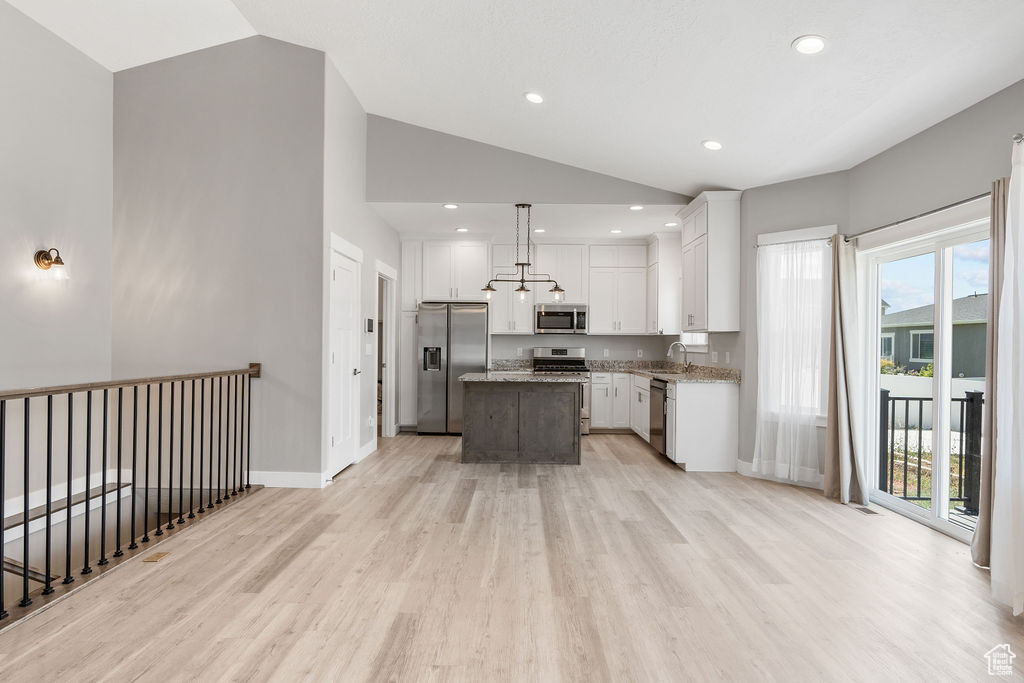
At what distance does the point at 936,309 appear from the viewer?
372 centimetres

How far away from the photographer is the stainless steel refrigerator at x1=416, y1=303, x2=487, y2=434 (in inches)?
282

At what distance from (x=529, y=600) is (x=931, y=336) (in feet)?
10.7

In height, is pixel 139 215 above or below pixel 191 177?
below

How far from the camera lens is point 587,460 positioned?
5.75 metres

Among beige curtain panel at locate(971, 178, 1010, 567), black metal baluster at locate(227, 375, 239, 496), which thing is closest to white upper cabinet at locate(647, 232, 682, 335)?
beige curtain panel at locate(971, 178, 1010, 567)

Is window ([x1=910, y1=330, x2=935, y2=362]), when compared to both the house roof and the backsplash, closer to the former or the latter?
the house roof

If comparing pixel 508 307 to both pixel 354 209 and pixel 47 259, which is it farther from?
pixel 47 259

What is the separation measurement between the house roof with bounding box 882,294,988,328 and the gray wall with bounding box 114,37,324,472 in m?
4.44

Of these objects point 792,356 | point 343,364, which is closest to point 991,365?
point 792,356

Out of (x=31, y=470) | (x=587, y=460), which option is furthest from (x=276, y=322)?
(x=587, y=460)

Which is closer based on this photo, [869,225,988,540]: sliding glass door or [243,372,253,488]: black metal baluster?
[869,225,988,540]: sliding glass door

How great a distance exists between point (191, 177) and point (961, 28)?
5075mm

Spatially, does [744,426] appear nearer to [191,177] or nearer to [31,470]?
[191,177]

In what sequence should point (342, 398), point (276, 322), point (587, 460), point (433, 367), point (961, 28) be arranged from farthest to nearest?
point (433, 367), point (587, 460), point (342, 398), point (276, 322), point (961, 28)
